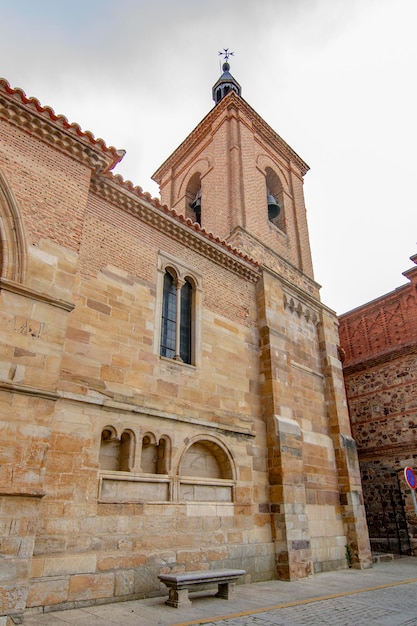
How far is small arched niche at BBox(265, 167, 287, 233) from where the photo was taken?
15508 mm

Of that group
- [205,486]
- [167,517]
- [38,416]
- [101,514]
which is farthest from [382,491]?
[38,416]

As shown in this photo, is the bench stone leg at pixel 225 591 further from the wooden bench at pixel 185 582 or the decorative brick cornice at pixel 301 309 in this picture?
the decorative brick cornice at pixel 301 309

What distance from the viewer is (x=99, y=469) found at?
662 centimetres

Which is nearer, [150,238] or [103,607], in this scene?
[103,607]

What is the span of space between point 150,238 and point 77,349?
323 centimetres

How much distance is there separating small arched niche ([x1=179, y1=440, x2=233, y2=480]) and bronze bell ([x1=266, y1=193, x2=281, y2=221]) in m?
9.38

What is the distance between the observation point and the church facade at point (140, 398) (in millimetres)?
5766

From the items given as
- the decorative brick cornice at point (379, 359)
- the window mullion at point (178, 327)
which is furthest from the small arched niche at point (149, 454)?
the decorative brick cornice at point (379, 359)

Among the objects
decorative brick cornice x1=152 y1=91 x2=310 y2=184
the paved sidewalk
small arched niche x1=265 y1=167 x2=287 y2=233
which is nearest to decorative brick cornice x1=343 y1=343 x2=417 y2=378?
small arched niche x1=265 y1=167 x2=287 y2=233

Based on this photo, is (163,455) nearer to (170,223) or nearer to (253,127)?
(170,223)

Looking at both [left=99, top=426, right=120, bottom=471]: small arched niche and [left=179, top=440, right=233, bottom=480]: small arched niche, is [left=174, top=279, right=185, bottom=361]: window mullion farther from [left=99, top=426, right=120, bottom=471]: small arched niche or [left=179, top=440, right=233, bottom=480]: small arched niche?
[left=99, top=426, right=120, bottom=471]: small arched niche

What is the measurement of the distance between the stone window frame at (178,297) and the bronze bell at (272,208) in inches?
250

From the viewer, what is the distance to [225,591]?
21.9 feet

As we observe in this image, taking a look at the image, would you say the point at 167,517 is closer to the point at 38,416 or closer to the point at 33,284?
the point at 38,416
